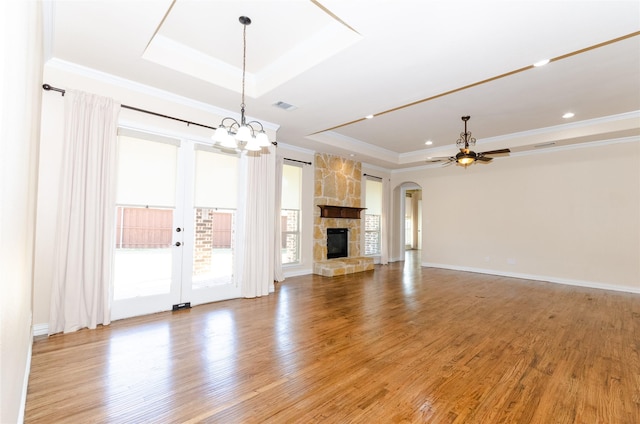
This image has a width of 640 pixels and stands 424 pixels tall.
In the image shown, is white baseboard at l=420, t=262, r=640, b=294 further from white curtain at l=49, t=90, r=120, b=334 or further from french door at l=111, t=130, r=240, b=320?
white curtain at l=49, t=90, r=120, b=334

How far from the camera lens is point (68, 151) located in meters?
3.38

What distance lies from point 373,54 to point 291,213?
449 centimetres

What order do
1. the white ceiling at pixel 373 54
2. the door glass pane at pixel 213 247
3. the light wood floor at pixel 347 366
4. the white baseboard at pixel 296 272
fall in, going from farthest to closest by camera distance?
the white baseboard at pixel 296 272 < the door glass pane at pixel 213 247 < the white ceiling at pixel 373 54 < the light wood floor at pixel 347 366

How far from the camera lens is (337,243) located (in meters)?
8.05

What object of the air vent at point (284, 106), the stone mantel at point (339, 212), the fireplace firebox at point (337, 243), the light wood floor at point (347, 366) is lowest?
the light wood floor at point (347, 366)

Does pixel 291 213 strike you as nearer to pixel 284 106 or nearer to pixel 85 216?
pixel 284 106

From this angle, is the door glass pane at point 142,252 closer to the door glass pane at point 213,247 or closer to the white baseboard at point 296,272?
the door glass pane at point 213,247

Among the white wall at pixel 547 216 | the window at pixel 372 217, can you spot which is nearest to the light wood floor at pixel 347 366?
the white wall at pixel 547 216

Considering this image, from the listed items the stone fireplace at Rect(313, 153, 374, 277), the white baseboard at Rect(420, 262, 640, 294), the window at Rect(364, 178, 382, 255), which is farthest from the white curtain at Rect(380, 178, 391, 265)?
the white baseboard at Rect(420, 262, 640, 294)

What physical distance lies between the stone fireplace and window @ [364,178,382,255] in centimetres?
58

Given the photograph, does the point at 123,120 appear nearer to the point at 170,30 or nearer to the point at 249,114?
the point at 170,30

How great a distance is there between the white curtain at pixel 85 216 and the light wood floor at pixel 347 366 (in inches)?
11.8

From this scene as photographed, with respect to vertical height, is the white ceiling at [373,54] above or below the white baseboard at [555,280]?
above

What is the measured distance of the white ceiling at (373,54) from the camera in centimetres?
255
